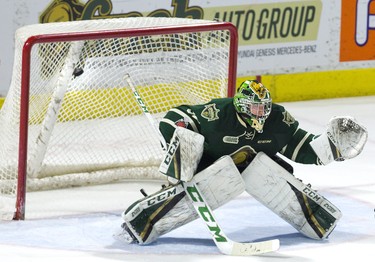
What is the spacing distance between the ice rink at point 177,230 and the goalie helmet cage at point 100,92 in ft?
0.48

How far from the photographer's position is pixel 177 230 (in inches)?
202

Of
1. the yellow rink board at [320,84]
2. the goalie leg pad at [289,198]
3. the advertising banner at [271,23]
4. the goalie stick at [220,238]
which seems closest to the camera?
the goalie stick at [220,238]

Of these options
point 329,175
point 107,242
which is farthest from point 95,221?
point 329,175

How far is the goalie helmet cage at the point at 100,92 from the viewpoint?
548 cm

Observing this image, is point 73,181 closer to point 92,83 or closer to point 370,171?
point 92,83

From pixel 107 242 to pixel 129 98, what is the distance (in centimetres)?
138

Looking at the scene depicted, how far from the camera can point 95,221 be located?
5.30 m

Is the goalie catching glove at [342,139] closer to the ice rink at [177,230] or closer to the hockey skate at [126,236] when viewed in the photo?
the ice rink at [177,230]

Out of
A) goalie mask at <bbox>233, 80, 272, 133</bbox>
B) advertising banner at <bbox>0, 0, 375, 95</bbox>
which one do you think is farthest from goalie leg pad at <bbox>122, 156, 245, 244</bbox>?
advertising banner at <bbox>0, 0, 375, 95</bbox>

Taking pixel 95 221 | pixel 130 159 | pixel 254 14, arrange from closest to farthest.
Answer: pixel 95 221, pixel 130 159, pixel 254 14

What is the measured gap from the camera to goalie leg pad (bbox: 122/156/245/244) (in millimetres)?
4781

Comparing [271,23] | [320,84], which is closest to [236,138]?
[271,23]

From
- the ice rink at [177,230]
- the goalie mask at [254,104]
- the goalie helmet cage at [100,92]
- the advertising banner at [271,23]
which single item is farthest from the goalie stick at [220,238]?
the advertising banner at [271,23]

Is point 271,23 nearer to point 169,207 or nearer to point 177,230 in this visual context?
point 177,230
